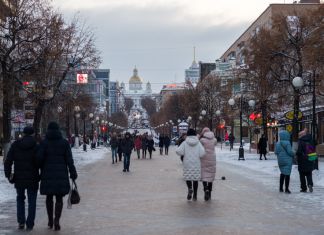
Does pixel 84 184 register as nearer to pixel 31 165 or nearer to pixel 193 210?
pixel 193 210

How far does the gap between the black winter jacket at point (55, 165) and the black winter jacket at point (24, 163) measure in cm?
25

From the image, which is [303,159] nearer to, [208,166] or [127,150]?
[208,166]

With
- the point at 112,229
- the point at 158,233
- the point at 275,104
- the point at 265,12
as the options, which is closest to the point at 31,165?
the point at 112,229

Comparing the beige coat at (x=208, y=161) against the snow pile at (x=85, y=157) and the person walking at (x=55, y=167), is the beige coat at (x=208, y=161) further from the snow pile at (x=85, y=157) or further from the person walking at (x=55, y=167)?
the snow pile at (x=85, y=157)

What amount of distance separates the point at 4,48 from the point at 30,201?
2198 centimetres

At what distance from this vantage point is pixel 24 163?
11516 mm

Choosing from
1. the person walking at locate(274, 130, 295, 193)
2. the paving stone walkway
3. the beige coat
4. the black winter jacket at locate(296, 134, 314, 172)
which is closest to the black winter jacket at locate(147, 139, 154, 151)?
the paving stone walkway

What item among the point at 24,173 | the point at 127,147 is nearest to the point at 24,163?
the point at 24,173

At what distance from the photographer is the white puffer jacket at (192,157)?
1576 centimetres

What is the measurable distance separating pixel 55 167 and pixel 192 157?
5143 mm

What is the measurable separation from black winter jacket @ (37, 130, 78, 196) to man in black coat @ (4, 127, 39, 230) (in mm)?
266

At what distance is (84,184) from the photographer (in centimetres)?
2239

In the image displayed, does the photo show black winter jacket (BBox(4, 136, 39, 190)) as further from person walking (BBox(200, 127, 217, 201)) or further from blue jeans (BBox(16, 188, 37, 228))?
person walking (BBox(200, 127, 217, 201))

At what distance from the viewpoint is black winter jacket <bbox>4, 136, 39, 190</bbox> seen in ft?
37.5
